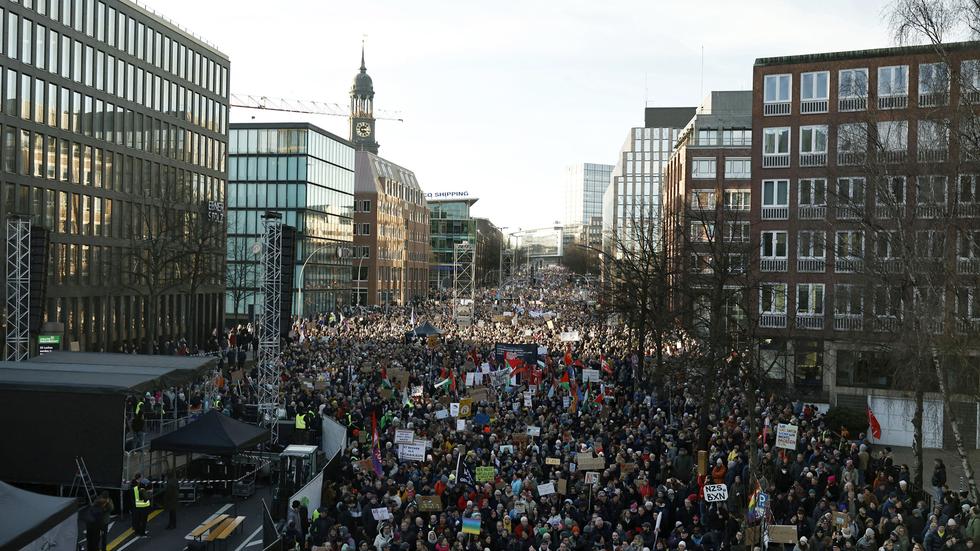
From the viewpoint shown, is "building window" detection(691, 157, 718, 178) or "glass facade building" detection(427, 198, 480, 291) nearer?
"building window" detection(691, 157, 718, 178)

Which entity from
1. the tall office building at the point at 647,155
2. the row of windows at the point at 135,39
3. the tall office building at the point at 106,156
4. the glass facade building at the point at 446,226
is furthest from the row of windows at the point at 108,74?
the tall office building at the point at 647,155

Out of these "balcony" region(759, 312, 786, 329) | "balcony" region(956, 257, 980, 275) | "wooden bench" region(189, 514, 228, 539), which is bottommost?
"wooden bench" region(189, 514, 228, 539)

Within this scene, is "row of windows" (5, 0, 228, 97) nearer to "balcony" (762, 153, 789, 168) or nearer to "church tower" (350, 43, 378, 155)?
"balcony" (762, 153, 789, 168)

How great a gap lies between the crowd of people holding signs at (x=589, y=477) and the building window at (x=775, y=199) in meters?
12.9

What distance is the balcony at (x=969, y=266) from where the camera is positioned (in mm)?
22781

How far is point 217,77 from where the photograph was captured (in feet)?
233

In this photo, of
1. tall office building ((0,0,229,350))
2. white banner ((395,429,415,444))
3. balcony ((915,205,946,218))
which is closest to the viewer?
balcony ((915,205,946,218))

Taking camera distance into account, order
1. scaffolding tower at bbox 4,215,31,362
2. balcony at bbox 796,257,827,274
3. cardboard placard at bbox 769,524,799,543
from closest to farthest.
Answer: cardboard placard at bbox 769,524,799,543 → scaffolding tower at bbox 4,215,31,362 → balcony at bbox 796,257,827,274

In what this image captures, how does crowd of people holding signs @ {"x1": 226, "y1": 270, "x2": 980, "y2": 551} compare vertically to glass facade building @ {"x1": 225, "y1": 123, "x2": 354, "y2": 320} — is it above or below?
below

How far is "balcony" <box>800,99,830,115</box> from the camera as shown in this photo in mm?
42562

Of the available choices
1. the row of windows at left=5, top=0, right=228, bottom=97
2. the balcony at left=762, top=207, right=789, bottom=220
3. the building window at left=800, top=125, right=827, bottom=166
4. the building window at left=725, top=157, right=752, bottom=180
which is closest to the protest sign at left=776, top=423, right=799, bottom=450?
the building window at left=800, top=125, right=827, bottom=166

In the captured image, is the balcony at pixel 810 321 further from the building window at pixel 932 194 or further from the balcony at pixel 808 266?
the building window at pixel 932 194

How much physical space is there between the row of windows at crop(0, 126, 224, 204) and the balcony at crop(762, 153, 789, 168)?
3301 centimetres

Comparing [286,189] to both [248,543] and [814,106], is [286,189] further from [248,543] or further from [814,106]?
[248,543]
